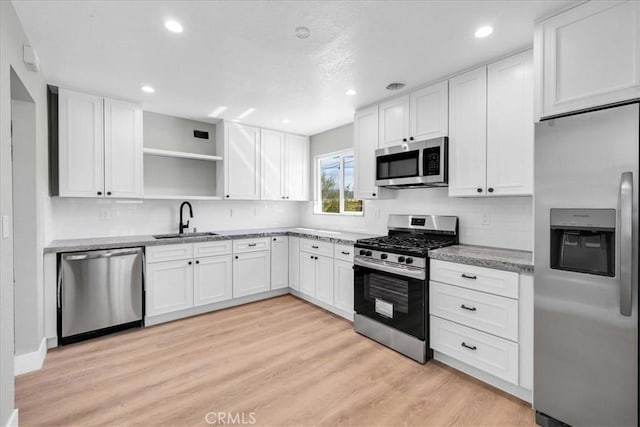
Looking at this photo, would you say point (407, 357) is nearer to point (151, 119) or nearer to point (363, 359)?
point (363, 359)

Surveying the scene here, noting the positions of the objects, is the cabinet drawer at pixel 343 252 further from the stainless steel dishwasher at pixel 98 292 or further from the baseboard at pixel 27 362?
the baseboard at pixel 27 362

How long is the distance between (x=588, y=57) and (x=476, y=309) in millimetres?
1766

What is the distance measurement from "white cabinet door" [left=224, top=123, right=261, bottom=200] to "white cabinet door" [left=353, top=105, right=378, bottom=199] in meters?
1.57

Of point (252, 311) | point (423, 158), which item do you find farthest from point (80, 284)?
point (423, 158)

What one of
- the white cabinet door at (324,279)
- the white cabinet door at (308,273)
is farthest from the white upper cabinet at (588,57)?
the white cabinet door at (308,273)

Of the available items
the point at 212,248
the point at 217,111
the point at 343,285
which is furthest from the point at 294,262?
the point at 217,111

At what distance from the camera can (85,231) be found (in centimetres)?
347

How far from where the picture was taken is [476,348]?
2.30 metres

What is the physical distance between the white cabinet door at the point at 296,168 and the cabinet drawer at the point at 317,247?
0.99 meters

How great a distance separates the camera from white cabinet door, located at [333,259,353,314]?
3428mm

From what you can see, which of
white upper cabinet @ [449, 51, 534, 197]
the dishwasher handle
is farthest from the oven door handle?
the dishwasher handle

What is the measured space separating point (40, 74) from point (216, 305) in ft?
9.57

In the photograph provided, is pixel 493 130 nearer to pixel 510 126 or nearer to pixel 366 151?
pixel 510 126

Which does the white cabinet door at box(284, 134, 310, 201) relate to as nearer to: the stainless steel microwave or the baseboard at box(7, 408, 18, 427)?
the stainless steel microwave
